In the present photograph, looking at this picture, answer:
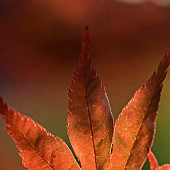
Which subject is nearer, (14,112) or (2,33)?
(14,112)

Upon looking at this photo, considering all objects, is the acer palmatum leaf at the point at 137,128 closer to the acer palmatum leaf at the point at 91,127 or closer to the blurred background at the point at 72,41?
the acer palmatum leaf at the point at 91,127

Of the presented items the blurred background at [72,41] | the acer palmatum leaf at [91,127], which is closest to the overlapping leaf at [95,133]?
the acer palmatum leaf at [91,127]

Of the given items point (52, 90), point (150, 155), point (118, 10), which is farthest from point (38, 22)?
point (150, 155)

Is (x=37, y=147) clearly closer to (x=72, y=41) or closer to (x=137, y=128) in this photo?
(x=137, y=128)

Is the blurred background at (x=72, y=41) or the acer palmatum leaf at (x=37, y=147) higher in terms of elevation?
the blurred background at (x=72, y=41)

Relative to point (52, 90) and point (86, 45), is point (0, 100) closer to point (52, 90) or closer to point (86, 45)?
point (86, 45)

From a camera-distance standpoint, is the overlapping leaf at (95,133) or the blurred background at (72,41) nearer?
the overlapping leaf at (95,133)

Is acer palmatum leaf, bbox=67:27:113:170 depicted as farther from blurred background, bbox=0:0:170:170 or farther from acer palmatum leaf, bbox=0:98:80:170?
blurred background, bbox=0:0:170:170
